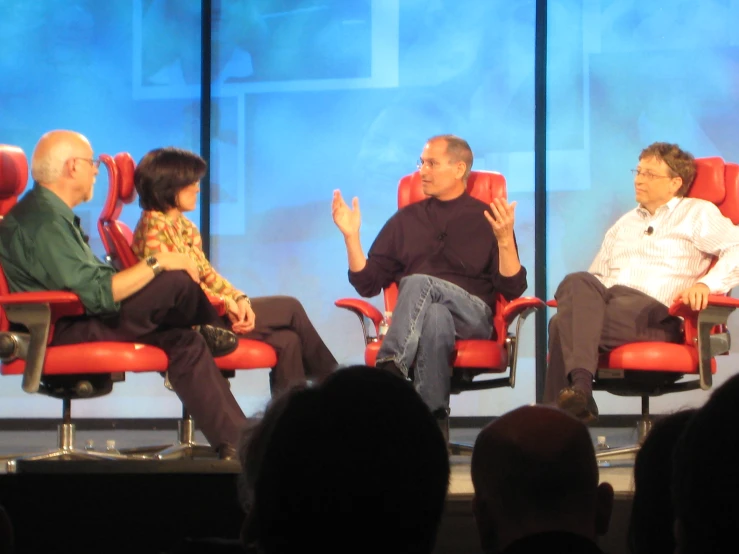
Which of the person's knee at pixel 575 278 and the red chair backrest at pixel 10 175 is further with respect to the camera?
the person's knee at pixel 575 278

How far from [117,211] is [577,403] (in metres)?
1.76

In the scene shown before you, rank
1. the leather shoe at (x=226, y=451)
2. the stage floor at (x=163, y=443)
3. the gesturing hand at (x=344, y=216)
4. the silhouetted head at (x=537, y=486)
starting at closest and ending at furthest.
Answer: the silhouetted head at (x=537, y=486) < the stage floor at (x=163, y=443) < the leather shoe at (x=226, y=451) < the gesturing hand at (x=344, y=216)

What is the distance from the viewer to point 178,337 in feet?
10.8

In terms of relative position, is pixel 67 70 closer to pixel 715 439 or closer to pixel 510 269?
pixel 510 269

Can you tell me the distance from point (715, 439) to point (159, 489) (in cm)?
148

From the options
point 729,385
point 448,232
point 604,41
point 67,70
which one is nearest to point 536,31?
point 604,41

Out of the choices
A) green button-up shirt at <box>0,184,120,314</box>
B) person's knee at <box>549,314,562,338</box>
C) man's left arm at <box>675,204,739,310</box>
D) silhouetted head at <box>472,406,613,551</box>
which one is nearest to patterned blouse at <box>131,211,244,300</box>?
green button-up shirt at <box>0,184,120,314</box>

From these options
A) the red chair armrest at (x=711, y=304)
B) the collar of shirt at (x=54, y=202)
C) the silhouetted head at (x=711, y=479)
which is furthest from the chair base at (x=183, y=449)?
the silhouetted head at (x=711, y=479)

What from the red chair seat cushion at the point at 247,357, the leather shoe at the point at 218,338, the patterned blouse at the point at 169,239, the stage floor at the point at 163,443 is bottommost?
the stage floor at the point at 163,443

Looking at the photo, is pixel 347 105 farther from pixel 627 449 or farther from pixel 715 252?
pixel 627 449

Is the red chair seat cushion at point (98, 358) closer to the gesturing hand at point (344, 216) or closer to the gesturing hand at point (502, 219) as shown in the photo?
the gesturing hand at point (344, 216)

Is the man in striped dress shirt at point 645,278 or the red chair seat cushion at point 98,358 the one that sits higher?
the man in striped dress shirt at point 645,278

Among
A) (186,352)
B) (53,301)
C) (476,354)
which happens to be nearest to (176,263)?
(186,352)

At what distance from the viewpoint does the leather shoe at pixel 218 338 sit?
345 centimetres
